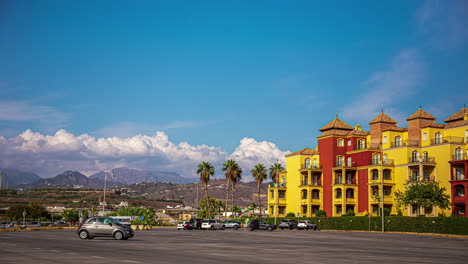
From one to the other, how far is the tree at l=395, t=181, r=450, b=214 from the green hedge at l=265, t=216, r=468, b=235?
21.2 ft

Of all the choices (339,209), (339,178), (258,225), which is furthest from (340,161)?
(258,225)

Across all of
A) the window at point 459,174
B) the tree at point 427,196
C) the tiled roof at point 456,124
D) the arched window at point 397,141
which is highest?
the tiled roof at point 456,124

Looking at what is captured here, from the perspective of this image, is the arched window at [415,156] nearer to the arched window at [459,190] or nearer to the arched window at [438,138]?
the arched window at [438,138]

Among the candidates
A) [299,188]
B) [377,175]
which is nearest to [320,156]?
[299,188]

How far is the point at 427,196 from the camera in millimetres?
73562

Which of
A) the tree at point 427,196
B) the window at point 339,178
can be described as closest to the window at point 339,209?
the window at point 339,178

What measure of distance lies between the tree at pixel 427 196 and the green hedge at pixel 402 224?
6.46 metres

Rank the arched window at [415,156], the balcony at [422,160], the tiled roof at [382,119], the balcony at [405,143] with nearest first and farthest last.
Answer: the balcony at [422,160]
the arched window at [415,156]
the balcony at [405,143]
the tiled roof at [382,119]

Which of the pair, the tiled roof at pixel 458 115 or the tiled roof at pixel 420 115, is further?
the tiled roof at pixel 420 115

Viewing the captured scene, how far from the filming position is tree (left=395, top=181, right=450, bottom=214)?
240 ft

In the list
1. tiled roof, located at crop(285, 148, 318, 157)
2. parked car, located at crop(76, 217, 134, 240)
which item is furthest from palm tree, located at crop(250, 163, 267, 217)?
parked car, located at crop(76, 217, 134, 240)

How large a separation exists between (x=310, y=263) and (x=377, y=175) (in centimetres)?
7153

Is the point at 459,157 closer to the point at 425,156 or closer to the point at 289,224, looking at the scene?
the point at 425,156

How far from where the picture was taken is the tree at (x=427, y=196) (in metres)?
73.2
